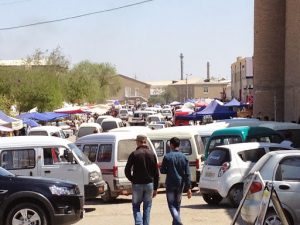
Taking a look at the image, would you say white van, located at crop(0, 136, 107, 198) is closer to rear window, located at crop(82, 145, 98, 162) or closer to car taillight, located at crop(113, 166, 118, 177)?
car taillight, located at crop(113, 166, 118, 177)

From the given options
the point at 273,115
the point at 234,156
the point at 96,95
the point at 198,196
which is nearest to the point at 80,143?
the point at 198,196

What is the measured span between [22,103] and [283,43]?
2337 cm

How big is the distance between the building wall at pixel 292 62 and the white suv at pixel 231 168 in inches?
889

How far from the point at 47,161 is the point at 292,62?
89.4ft

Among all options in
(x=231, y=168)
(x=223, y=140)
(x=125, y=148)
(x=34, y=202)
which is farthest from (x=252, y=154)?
(x=34, y=202)

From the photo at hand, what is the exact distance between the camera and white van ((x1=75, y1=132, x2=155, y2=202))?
59.1 ft

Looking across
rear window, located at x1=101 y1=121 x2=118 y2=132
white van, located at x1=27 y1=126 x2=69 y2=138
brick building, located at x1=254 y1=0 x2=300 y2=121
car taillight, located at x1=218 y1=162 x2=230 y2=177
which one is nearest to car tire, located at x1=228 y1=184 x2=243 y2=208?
car taillight, located at x1=218 y1=162 x2=230 y2=177

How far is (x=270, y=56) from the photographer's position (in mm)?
45938

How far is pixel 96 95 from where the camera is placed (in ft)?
324

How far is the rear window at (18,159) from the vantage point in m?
15.8

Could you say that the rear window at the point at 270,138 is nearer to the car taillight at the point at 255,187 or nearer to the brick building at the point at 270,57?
the car taillight at the point at 255,187

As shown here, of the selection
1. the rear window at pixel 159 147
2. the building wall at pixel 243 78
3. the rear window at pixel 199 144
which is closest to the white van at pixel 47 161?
the rear window at pixel 159 147

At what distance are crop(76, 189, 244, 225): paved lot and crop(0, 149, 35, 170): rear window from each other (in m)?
1.77

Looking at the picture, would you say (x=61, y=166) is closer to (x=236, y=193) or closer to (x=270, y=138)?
(x=236, y=193)
